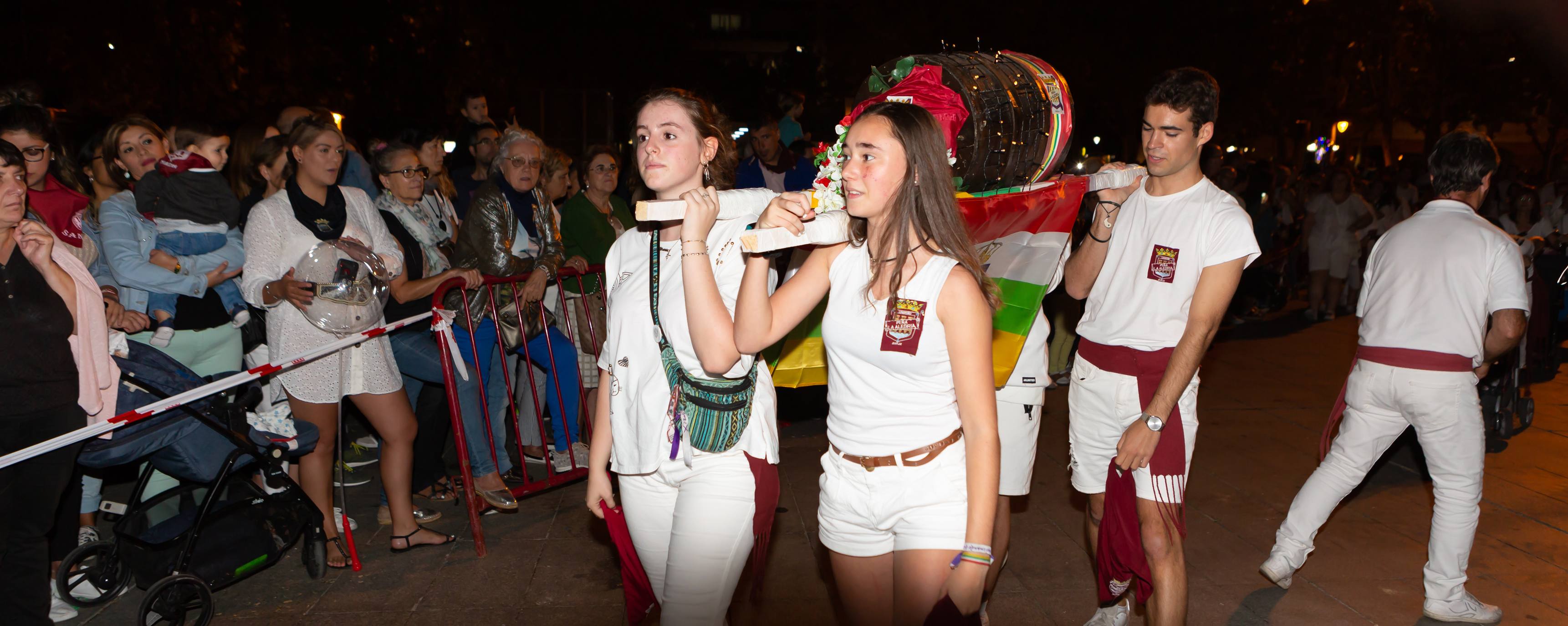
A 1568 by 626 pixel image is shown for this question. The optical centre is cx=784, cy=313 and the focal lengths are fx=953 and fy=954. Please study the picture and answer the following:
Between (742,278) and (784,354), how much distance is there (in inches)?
50.0

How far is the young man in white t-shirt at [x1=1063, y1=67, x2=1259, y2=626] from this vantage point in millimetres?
3383

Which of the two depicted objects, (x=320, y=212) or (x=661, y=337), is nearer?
(x=661, y=337)

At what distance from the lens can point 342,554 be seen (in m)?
4.76

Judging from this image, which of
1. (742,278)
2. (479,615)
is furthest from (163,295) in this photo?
(742,278)

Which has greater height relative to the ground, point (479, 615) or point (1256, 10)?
point (1256, 10)

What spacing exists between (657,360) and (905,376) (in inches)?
30.6

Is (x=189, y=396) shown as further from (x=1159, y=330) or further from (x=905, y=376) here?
(x=1159, y=330)

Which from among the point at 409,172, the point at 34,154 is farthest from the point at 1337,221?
the point at 34,154

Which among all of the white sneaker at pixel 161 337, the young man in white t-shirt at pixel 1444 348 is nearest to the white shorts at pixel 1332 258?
the young man in white t-shirt at pixel 1444 348

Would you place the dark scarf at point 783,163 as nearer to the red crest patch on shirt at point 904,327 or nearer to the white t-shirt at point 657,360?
the white t-shirt at point 657,360

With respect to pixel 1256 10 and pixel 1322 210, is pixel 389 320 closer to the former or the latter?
pixel 1322 210

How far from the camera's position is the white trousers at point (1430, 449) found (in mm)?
4102

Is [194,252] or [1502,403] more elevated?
[194,252]

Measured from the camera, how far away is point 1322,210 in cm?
1261
